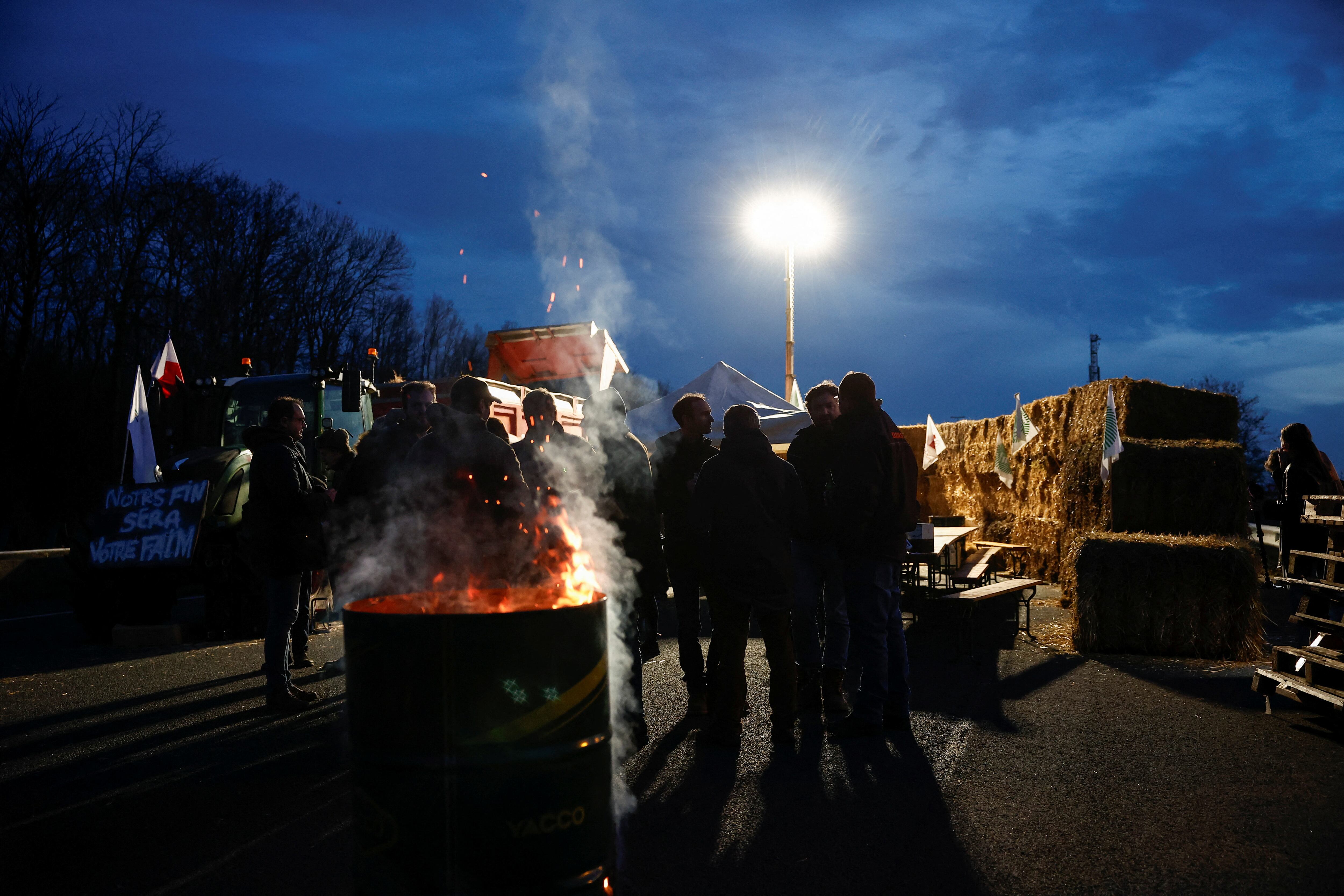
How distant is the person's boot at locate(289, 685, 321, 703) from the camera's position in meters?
6.11

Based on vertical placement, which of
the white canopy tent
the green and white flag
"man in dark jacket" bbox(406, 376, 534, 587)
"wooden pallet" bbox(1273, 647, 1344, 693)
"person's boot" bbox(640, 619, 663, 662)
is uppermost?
the white canopy tent

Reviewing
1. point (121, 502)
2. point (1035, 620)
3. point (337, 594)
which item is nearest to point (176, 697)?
point (337, 594)

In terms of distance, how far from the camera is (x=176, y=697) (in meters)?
6.57

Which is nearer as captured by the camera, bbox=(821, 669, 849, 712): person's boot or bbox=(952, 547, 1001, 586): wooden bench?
bbox=(821, 669, 849, 712): person's boot

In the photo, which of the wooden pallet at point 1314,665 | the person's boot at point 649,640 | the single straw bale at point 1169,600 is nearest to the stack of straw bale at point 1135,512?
the single straw bale at point 1169,600

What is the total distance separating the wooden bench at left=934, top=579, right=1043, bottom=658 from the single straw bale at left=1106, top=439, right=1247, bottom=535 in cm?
236

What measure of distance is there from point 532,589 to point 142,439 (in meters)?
9.32

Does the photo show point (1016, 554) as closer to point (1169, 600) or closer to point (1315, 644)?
point (1169, 600)

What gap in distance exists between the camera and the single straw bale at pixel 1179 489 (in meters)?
10.8

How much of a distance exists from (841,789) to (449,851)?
2.73m

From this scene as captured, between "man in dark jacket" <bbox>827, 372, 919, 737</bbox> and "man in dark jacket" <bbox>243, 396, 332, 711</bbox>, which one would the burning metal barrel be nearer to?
"man in dark jacket" <bbox>827, 372, 919, 737</bbox>

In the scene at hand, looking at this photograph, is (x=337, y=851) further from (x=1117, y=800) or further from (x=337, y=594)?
(x=1117, y=800)

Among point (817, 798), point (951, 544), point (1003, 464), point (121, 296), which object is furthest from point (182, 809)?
point (121, 296)

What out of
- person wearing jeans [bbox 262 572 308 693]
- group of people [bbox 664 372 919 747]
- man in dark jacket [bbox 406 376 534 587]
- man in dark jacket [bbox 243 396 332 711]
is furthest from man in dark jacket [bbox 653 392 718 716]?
person wearing jeans [bbox 262 572 308 693]
